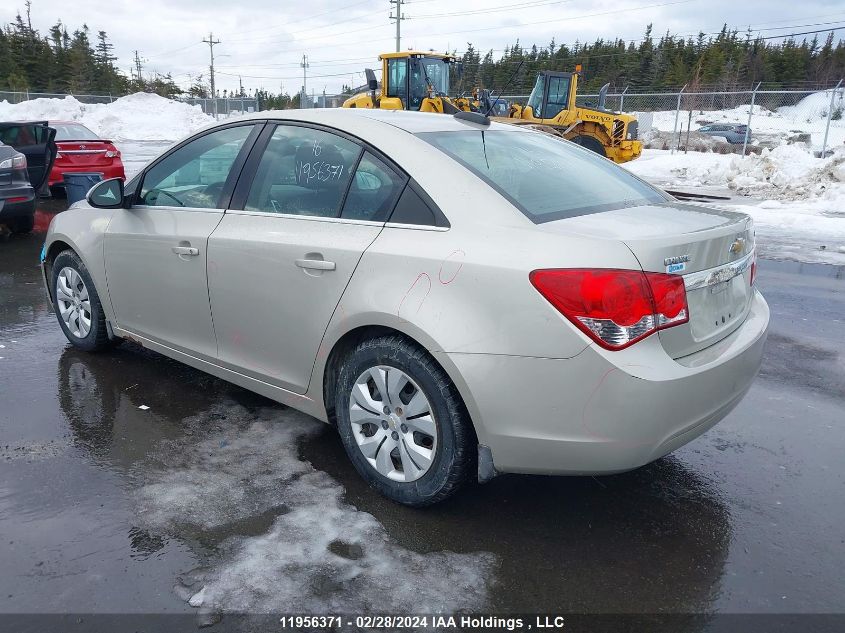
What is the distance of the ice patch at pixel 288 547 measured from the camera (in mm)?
2465

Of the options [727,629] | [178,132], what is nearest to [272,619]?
[727,629]

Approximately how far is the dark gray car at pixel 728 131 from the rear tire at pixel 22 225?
1167 inches

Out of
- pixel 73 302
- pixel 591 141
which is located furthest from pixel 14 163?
pixel 591 141

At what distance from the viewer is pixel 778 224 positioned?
1130 cm

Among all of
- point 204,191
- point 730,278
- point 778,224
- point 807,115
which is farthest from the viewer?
point 807,115

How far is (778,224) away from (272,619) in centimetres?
1124

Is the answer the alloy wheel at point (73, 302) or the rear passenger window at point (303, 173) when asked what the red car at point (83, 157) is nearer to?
the alloy wheel at point (73, 302)

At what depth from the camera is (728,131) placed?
3384 centimetres

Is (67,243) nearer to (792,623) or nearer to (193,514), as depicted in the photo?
(193,514)

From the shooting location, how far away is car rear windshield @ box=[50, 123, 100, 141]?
13.3m

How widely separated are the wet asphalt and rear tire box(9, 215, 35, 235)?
6.53 meters

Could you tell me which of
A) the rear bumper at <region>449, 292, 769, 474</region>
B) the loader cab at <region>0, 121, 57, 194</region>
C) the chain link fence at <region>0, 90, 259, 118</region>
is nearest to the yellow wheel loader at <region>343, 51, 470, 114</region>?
the loader cab at <region>0, 121, 57, 194</region>

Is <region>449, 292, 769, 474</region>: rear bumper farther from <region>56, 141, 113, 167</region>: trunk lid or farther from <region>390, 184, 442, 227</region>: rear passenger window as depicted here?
<region>56, 141, 113, 167</region>: trunk lid

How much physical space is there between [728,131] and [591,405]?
35733 millimetres
